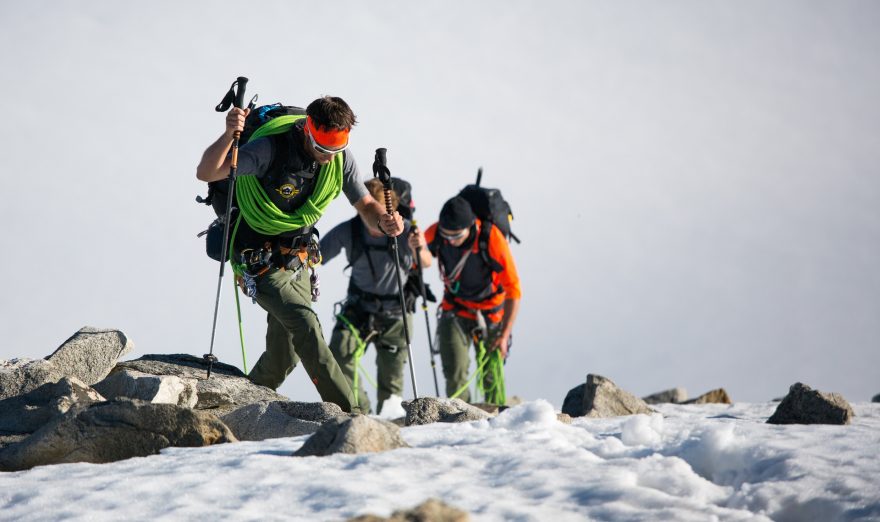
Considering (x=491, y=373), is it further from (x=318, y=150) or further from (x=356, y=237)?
(x=318, y=150)

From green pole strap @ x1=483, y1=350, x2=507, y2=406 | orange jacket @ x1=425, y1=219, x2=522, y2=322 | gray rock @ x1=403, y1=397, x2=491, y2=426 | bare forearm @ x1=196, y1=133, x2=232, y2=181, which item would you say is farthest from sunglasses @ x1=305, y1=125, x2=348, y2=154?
green pole strap @ x1=483, y1=350, x2=507, y2=406

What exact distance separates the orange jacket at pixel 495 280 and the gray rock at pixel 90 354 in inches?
221

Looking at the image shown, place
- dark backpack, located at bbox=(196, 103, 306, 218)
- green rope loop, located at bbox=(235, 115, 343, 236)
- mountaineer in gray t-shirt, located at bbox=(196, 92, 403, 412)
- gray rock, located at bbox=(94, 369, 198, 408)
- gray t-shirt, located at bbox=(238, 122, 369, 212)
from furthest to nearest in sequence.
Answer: dark backpack, located at bbox=(196, 103, 306, 218), green rope loop, located at bbox=(235, 115, 343, 236), gray t-shirt, located at bbox=(238, 122, 369, 212), mountaineer in gray t-shirt, located at bbox=(196, 92, 403, 412), gray rock, located at bbox=(94, 369, 198, 408)

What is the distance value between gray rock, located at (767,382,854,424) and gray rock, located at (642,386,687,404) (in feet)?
30.7

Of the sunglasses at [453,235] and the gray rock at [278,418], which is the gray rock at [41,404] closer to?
the gray rock at [278,418]

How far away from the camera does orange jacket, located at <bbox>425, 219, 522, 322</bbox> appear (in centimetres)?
1462

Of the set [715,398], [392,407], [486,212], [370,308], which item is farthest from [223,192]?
[715,398]

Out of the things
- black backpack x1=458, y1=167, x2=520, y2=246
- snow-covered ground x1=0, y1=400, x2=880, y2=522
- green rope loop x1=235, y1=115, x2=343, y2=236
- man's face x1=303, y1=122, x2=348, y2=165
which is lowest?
snow-covered ground x1=0, y1=400, x2=880, y2=522

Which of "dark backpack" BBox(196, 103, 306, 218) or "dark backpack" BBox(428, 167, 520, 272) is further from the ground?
"dark backpack" BBox(428, 167, 520, 272)

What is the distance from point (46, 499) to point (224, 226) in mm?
4098

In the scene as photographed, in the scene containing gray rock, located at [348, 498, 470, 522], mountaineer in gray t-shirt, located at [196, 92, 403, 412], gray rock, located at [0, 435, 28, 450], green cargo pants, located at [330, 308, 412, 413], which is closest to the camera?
gray rock, located at [348, 498, 470, 522]

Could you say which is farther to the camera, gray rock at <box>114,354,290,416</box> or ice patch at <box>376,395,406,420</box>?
ice patch at <box>376,395,406,420</box>

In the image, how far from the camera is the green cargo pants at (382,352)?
14.0 meters

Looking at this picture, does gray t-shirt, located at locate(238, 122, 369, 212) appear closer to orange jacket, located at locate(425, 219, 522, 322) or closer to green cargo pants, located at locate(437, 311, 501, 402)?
orange jacket, located at locate(425, 219, 522, 322)
